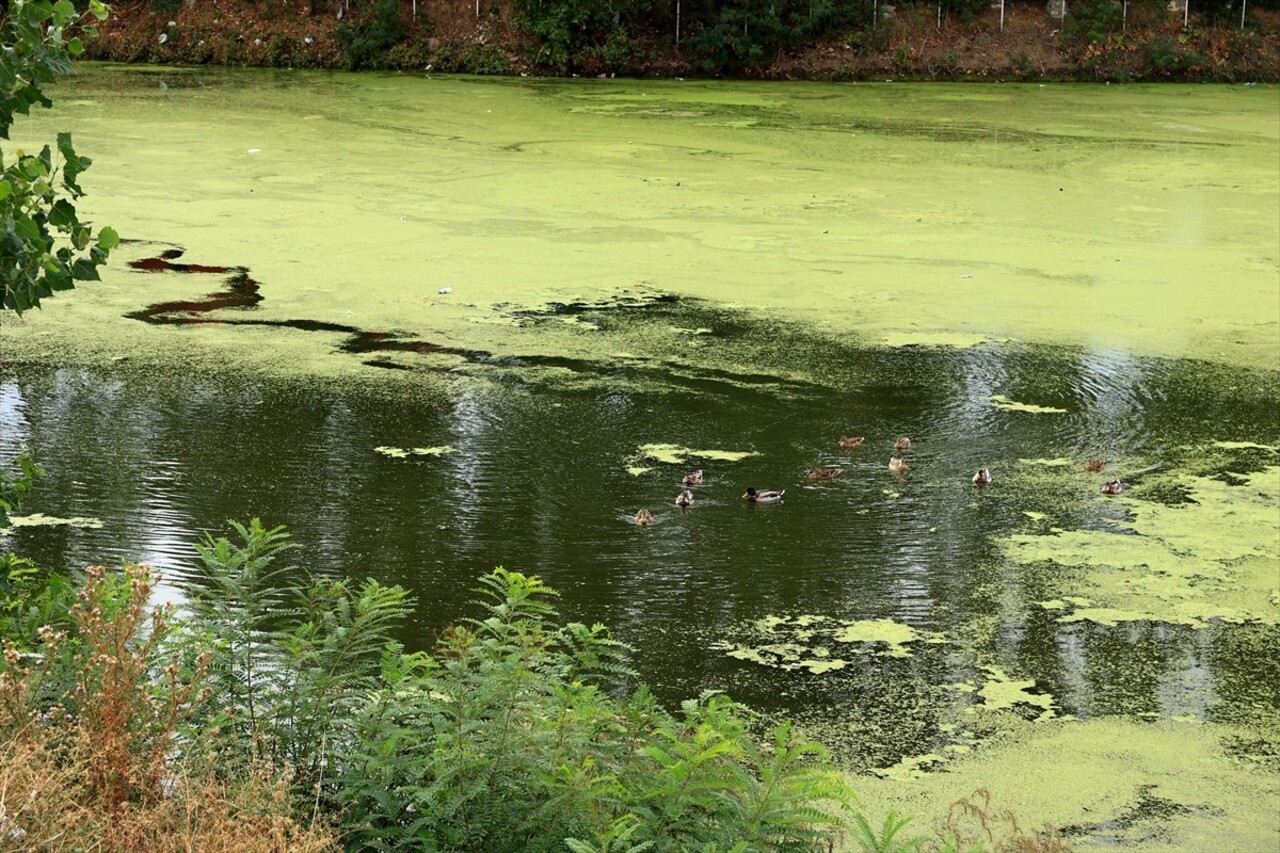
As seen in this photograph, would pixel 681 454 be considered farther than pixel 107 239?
Yes

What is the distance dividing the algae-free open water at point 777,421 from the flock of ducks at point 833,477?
0.11 feet

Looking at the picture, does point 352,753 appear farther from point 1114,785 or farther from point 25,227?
point 1114,785

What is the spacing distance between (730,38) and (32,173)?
13679 mm

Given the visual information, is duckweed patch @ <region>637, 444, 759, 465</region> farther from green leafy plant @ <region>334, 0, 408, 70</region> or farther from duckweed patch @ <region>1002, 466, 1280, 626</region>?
green leafy plant @ <region>334, 0, 408, 70</region>

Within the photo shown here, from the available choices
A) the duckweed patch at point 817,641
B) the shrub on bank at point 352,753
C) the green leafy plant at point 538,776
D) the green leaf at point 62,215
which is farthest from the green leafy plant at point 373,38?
the green leafy plant at point 538,776

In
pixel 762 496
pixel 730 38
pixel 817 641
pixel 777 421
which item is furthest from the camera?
pixel 730 38

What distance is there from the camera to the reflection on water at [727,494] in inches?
140

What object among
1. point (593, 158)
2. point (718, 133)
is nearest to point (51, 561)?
point (593, 158)

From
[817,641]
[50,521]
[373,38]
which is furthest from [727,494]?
[373,38]

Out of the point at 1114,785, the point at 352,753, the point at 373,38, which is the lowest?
the point at 1114,785

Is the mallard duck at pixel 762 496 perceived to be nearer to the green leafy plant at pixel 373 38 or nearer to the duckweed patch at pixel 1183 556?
the duckweed patch at pixel 1183 556

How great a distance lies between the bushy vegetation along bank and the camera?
15734 mm

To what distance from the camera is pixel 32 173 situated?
2.39 metres

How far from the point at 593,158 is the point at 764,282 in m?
3.34
